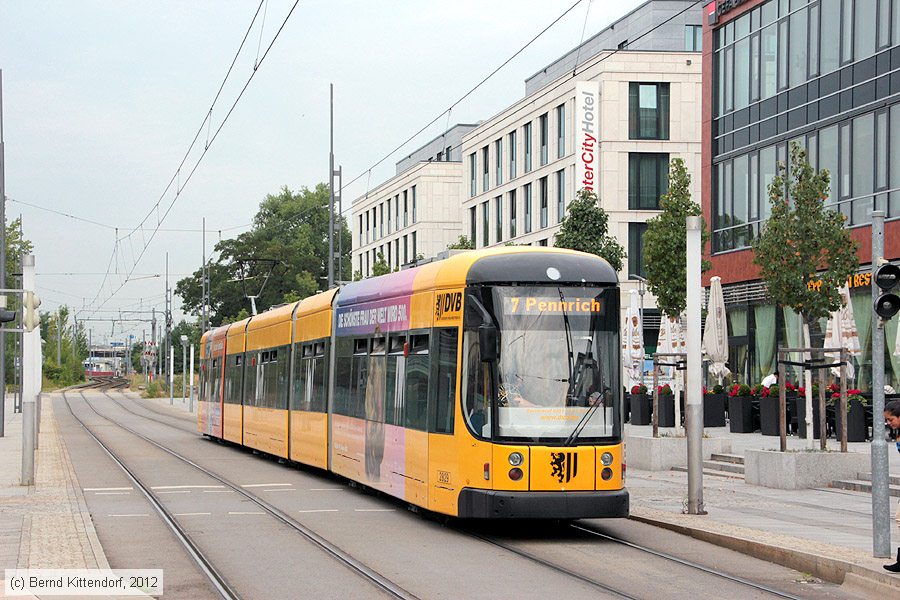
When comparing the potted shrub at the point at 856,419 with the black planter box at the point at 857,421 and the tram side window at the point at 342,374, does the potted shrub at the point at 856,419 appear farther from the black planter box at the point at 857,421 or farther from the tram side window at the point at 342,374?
the tram side window at the point at 342,374

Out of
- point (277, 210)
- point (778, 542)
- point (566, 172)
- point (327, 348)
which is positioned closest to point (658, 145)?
point (566, 172)

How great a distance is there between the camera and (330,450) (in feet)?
68.6

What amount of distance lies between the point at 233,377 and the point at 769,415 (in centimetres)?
1256

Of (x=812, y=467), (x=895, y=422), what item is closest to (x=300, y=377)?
(x=812, y=467)

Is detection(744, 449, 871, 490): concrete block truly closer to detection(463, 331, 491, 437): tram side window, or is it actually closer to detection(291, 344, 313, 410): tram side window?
detection(463, 331, 491, 437): tram side window

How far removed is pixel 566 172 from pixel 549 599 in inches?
1937

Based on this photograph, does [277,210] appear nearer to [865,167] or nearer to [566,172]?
[566,172]

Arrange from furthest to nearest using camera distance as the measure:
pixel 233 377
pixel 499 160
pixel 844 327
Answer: pixel 499 160, pixel 233 377, pixel 844 327

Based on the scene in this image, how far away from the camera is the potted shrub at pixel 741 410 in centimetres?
3033

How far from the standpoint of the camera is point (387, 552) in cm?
1288

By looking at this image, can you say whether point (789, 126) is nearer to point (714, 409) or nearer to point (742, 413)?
point (714, 409)

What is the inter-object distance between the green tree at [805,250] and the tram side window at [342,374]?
7962 mm

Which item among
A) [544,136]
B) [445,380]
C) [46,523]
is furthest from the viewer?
[544,136]

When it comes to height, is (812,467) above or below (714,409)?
below
